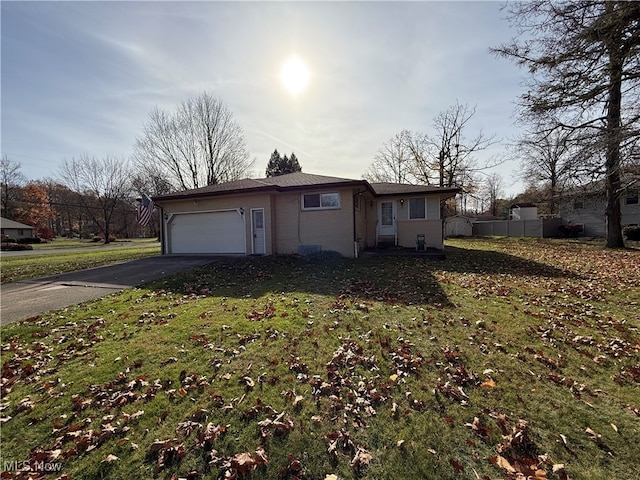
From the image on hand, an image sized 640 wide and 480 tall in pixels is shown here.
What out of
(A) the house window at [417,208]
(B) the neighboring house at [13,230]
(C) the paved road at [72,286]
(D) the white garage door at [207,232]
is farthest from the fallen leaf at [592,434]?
(B) the neighboring house at [13,230]

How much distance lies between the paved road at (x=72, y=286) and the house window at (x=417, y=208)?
10314 mm

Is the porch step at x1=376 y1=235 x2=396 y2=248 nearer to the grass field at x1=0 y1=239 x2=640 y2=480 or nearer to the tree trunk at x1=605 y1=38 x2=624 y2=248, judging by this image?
the tree trunk at x1=605 y1=38 x2=624 y2=248

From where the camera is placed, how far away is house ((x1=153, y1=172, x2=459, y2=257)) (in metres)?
12.6

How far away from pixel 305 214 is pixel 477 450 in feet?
36.6

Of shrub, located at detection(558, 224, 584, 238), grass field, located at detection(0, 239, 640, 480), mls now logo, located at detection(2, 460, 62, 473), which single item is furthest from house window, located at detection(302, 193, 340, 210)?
shrub, located at detection(558, 224, 584, 238)

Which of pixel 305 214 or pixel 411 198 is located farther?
pixel 411 198

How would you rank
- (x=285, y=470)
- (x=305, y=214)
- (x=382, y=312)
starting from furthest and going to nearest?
(x=305, y=214)
(x=382, y=312)
(x=285, y=470)

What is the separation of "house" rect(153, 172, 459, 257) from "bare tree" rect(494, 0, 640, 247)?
19.0 ft

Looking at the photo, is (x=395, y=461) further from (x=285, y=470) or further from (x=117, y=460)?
(x=117, y=460)

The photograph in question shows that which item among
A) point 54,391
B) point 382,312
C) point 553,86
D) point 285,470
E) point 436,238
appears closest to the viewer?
point 285,470

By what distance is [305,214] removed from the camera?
42.7 ft

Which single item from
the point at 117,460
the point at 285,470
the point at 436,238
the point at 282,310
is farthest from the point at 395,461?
the point at 436,238

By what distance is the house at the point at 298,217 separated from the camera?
41.5 ft

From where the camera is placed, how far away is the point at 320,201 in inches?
505
